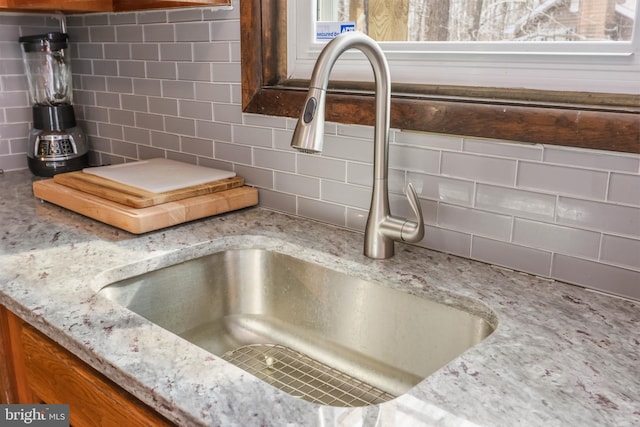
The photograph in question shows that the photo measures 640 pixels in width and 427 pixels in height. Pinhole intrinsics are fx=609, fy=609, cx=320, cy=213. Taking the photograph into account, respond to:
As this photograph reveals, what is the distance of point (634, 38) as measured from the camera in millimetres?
1002

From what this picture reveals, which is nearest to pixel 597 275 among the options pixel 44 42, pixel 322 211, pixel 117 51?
pixel 322 211

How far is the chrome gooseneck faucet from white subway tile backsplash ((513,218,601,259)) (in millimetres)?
187

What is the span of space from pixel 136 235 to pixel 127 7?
32.4 inches

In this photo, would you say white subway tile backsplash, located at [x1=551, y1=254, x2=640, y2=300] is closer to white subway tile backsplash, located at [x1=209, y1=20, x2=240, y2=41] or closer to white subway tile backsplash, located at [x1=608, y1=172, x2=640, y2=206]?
white subway tile backsplash, located at [x1=608, y1=172, x2=640, y2=206]

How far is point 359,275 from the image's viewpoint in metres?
1.16

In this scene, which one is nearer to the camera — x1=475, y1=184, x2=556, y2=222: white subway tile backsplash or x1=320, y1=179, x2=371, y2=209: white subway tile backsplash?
x1=475, y1=184, x2=556, y2=222: white subway tile backsplash

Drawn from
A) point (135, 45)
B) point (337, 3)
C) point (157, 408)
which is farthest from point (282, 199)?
point (157, 408)

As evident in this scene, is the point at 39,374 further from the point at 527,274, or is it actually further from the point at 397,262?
the point at 527,274

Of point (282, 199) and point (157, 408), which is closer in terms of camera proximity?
point (157, 408)

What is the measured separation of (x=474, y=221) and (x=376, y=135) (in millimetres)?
262

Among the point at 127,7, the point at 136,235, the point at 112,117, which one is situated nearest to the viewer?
the point at 136,235

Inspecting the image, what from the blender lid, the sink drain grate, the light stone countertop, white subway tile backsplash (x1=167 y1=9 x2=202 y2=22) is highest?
white subway tile backsplash (x1=167 y1=9 x2=202 y2=22)

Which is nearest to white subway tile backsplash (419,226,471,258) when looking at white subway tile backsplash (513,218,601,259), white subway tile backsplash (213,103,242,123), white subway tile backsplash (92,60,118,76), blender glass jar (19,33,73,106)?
white subway tile backsplash (513,218,601,259)

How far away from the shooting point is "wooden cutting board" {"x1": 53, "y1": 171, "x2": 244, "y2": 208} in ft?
4.62
